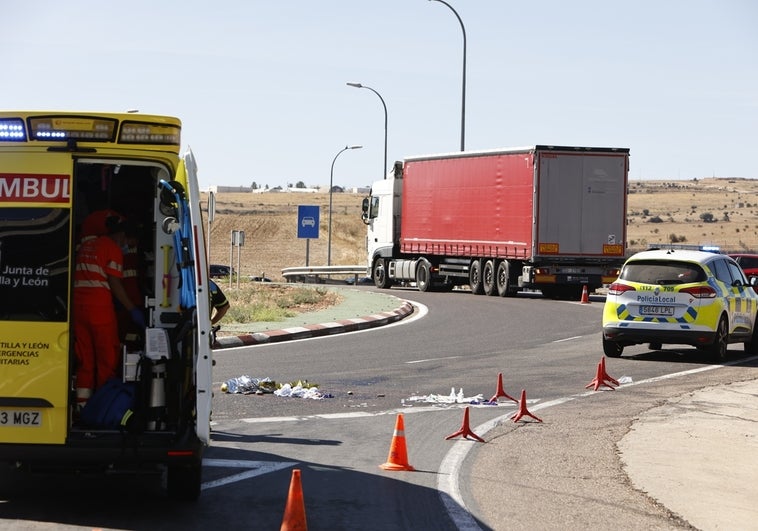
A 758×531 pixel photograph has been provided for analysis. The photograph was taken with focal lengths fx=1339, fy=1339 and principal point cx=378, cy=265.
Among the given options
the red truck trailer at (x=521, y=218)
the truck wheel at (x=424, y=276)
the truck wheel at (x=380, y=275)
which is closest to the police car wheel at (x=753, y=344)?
the red truck trailer at (x=521, y=218)

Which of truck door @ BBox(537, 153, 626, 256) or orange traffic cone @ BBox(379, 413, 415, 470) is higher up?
truck door @ BBox(537, 153, 626, 256)

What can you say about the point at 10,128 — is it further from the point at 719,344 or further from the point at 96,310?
the point at 719,344

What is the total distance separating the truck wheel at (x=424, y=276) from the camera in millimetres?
42750

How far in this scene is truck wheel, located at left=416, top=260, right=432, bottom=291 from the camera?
1683 inches

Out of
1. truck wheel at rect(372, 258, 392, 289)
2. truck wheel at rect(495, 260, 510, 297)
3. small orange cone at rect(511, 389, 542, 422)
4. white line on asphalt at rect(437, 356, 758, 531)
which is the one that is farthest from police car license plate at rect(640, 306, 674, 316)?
truck wheel at rect(372, 258, 392, 289)

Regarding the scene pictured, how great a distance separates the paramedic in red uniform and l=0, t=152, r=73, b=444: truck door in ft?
Result: 1.34

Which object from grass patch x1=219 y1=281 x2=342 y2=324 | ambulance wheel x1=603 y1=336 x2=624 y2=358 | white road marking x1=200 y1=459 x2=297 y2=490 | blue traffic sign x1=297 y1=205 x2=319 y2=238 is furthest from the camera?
blue traffic sign x1=297 y1=205 x2=319 y2=238

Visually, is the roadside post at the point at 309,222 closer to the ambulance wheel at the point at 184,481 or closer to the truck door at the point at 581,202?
the truck door at the point at 581,202

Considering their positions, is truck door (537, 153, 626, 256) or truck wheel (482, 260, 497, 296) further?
truck wheel (482, 260, 497, 296)

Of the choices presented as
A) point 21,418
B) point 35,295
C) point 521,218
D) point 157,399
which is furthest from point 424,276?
point 21,418

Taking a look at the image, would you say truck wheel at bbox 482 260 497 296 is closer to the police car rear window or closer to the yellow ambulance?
the police car rear window

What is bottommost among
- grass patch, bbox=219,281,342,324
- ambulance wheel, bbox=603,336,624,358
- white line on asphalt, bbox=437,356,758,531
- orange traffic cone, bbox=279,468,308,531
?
grass patch, bbox=219,281,342,324

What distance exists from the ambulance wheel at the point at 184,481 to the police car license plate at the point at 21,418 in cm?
99

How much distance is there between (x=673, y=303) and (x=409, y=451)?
30.1ft
